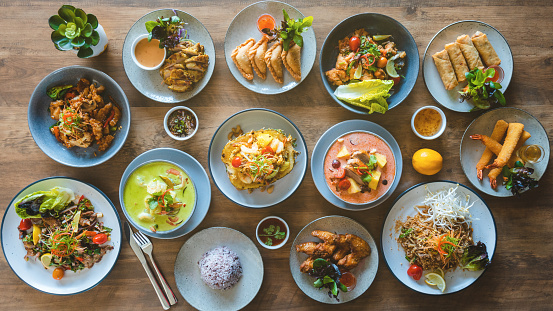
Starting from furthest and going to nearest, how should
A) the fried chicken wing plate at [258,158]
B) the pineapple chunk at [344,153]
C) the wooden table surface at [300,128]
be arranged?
the wooden table surface at [300,128], the pineapple chunk at [344,153], the fried chicken wing plate at [258,158]

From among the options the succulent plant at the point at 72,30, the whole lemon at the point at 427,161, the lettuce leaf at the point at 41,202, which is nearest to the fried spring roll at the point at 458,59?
the whole lemon at the point at 427,161

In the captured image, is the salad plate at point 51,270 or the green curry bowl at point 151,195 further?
the salad plate at point 51,270

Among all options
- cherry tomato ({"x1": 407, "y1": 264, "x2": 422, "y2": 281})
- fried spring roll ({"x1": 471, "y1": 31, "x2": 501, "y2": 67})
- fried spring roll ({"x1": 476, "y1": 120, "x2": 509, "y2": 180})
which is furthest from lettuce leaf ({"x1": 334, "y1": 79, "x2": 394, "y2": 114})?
cherry tomato ({"x1": 407, "y1": 264, "x2": 422, "y2": 281})

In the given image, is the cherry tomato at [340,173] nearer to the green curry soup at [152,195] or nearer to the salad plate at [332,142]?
the salad plate at [332,142]

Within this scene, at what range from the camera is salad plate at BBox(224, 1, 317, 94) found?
315cm

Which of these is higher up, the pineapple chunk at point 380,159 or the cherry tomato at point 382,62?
the cherry tomato at point 382,62

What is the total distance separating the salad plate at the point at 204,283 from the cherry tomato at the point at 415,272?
4.31 feet

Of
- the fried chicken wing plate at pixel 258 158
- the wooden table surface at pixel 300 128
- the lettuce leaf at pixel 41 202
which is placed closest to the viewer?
the fried chicken wing plate at pixel 258 158

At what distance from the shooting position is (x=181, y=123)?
3.19m

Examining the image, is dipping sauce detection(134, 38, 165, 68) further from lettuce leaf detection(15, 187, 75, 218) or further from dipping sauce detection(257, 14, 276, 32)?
lettuce leaf detection(15, 187, 75, 218)

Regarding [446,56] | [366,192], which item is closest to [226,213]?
[366,192]

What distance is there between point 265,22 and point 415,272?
256cm

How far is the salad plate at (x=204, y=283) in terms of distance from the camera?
10.5ft

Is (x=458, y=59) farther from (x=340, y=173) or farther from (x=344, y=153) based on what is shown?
(x=340, y=173)
